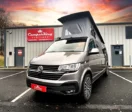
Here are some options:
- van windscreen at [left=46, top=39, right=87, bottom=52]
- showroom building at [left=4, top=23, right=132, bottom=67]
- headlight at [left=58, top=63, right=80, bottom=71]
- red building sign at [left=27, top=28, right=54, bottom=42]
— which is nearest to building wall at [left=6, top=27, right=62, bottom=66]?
showroom building at [left=4, top=23, right=132, bottom=67]

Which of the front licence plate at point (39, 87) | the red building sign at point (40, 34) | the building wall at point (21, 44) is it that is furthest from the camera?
the building wall at point (21, 44)

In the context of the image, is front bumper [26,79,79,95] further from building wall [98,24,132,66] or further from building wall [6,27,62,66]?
building wall [6,27,62,66]

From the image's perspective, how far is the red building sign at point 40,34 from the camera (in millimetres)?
16688

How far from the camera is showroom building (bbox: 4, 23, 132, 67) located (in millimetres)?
15898

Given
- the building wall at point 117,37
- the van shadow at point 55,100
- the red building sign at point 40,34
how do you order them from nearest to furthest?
the van shadow at point 55,100 → the building wall at point 117,37 → the red building sign at point 40,34

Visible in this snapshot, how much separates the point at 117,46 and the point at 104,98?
1202cm

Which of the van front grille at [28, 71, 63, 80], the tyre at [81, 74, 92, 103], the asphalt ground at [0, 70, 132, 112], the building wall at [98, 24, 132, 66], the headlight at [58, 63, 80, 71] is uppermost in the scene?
the building wall at [98, 24, 132, 66]

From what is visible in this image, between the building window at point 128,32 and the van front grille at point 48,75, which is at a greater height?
the building window at point 128,32

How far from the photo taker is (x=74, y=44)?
5309mm

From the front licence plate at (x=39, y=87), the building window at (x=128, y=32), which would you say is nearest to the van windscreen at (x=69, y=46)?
the front licence plate at (x=39, y=87)

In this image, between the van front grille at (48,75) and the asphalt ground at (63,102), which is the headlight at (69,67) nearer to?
the van front grille at (48,75)

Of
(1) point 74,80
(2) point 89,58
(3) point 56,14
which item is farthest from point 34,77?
(3) point 56,14

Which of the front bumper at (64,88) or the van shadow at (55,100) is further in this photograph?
the van shadow at (55,100)

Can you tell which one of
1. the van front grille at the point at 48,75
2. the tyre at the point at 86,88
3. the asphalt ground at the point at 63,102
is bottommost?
the asphalt ground at the point at 63,102
